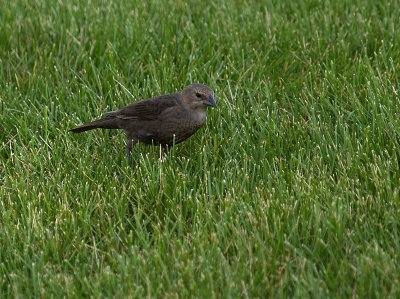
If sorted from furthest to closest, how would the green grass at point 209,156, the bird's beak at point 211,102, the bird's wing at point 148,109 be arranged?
the bird's wing at point 148,109, the bird's beak at point 211,102, the green grass at point 209,156

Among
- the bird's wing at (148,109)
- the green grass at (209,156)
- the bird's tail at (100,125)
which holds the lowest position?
the green grass at (209,156)

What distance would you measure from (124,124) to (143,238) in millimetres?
1587

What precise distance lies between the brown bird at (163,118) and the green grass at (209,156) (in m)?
0.14

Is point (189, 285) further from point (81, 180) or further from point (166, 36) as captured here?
point (166, 36)

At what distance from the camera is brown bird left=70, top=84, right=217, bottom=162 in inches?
233

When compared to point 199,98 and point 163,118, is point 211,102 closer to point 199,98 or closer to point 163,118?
point 199,98

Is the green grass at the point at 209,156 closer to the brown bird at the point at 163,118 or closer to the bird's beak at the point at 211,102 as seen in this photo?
the brown bird at the point at 163,118

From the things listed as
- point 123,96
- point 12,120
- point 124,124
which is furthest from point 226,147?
point 12,120

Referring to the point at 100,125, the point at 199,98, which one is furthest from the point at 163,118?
the point at 100,125

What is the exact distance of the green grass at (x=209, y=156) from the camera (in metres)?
4.34

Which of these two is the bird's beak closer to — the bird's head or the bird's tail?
the bird's head

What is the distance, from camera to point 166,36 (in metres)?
7.72

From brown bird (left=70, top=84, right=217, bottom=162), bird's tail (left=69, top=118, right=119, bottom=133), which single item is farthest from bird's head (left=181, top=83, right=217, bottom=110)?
bird's tail (left=69, top=118, right=119, bottom=133)

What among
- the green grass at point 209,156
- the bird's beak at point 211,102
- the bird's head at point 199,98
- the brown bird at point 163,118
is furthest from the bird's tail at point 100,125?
the bird's beak at point 211,102
